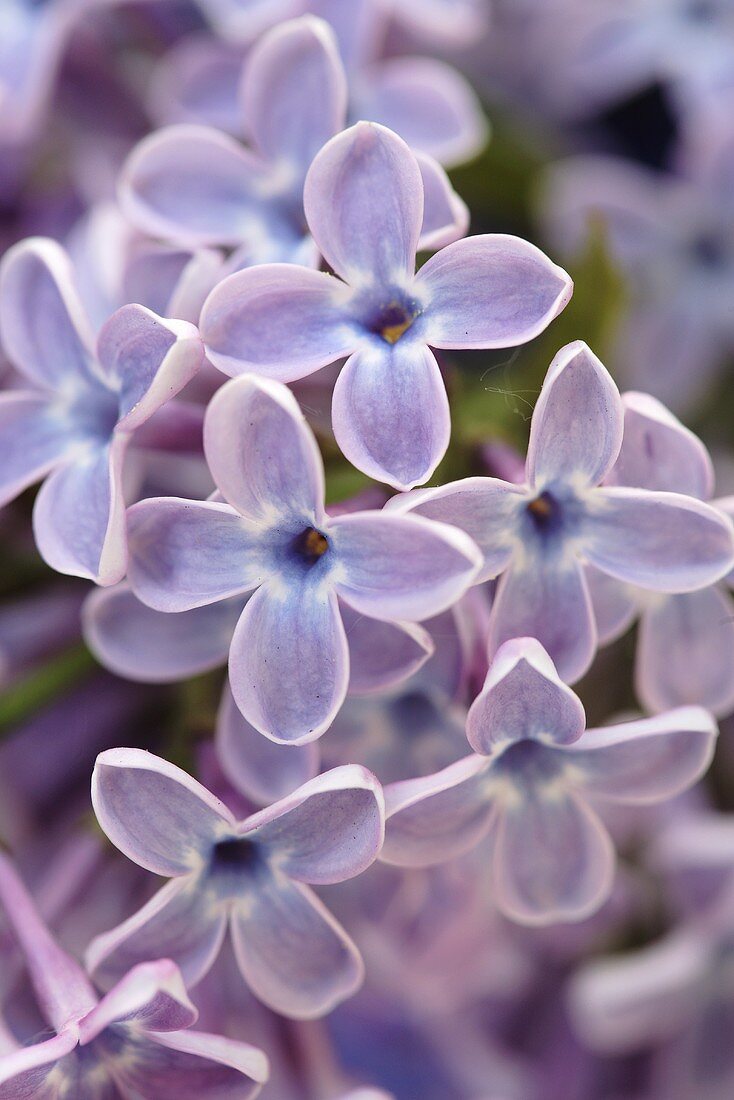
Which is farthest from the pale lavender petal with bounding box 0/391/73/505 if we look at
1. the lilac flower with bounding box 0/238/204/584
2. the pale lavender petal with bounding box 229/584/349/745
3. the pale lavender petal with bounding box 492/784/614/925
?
the pale lavender petal with bounding box 492/784/614/925

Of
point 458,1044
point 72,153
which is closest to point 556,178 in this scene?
point 72,153

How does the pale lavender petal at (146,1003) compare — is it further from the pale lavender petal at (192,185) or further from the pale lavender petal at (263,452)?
the pale lavender petal at (192,185)

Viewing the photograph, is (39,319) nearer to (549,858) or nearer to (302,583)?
(302,583)

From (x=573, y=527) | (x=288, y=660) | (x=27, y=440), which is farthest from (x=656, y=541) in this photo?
(x=27, y=440)

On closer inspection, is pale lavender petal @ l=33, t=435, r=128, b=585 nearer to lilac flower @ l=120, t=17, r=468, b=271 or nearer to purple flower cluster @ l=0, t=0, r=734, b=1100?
purple flower cluster @ l=0, t=0, r=734, b=1100

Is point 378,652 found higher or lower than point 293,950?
higher

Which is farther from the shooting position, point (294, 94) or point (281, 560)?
point (294, 94)
